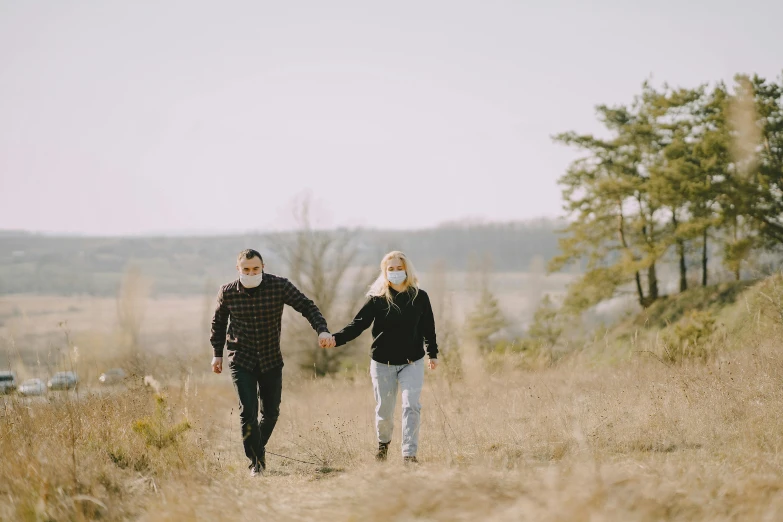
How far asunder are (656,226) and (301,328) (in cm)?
1901

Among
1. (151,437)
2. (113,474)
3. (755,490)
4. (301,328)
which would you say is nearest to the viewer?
(755,490)

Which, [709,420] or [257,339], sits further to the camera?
[709,420]

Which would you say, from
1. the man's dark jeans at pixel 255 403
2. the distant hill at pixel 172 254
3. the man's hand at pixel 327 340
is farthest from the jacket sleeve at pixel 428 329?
the distant hill at pixel 172 254

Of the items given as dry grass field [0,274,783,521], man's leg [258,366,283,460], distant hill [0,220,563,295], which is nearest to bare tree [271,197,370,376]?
dry grass field [0,274,783,521]

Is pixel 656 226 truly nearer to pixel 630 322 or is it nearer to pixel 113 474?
pixel 630 322

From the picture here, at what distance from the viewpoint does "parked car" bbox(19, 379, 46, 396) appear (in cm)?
686

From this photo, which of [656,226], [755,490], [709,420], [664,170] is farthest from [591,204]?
[755,490]

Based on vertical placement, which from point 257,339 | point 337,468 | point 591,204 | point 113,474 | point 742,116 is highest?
point 742,116

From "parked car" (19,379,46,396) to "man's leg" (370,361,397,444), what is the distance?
3987 mm

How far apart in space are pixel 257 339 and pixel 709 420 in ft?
14.7

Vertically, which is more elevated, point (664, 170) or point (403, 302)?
point (664, 170)

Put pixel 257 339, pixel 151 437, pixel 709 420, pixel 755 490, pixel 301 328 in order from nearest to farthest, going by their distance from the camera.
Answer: pixel 755 490 < pixel 151 437 < pixel 257 339 < pixel 709 420 < pixel 301 328

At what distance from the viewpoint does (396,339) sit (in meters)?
5.60

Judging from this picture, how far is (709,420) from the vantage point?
235 inches
